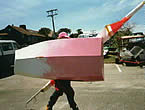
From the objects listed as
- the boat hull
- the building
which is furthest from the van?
the building

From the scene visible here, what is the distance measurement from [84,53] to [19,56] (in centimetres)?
126

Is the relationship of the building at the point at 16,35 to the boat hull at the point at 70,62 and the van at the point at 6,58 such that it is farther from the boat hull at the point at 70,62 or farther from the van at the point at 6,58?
the boat hull at the point at 70,62

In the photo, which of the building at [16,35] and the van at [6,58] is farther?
the building at [16,35]

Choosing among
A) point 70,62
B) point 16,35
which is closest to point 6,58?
point 70,62

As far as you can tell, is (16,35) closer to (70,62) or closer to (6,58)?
(6,58)

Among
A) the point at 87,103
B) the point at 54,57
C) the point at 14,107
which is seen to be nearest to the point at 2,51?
the point at 14,107

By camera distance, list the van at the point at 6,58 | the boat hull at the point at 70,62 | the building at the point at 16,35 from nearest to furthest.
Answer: the boat hull at the point at 70,62, the van at the point at 6,58, the building at the point at 16,35

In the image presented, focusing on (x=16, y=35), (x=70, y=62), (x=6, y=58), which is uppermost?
(x=16, y=35)

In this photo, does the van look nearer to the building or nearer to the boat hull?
the boat hull

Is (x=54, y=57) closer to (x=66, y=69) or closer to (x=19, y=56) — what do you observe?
(x=66, y=69)

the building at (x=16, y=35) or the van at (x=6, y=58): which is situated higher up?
the building at (x=16, y=35)

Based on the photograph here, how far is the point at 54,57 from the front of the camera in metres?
2.62

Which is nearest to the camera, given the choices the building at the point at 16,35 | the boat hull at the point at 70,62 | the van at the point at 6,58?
the boat hull at the point at 70,62

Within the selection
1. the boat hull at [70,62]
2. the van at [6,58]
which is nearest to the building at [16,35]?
the van at [6,58]
